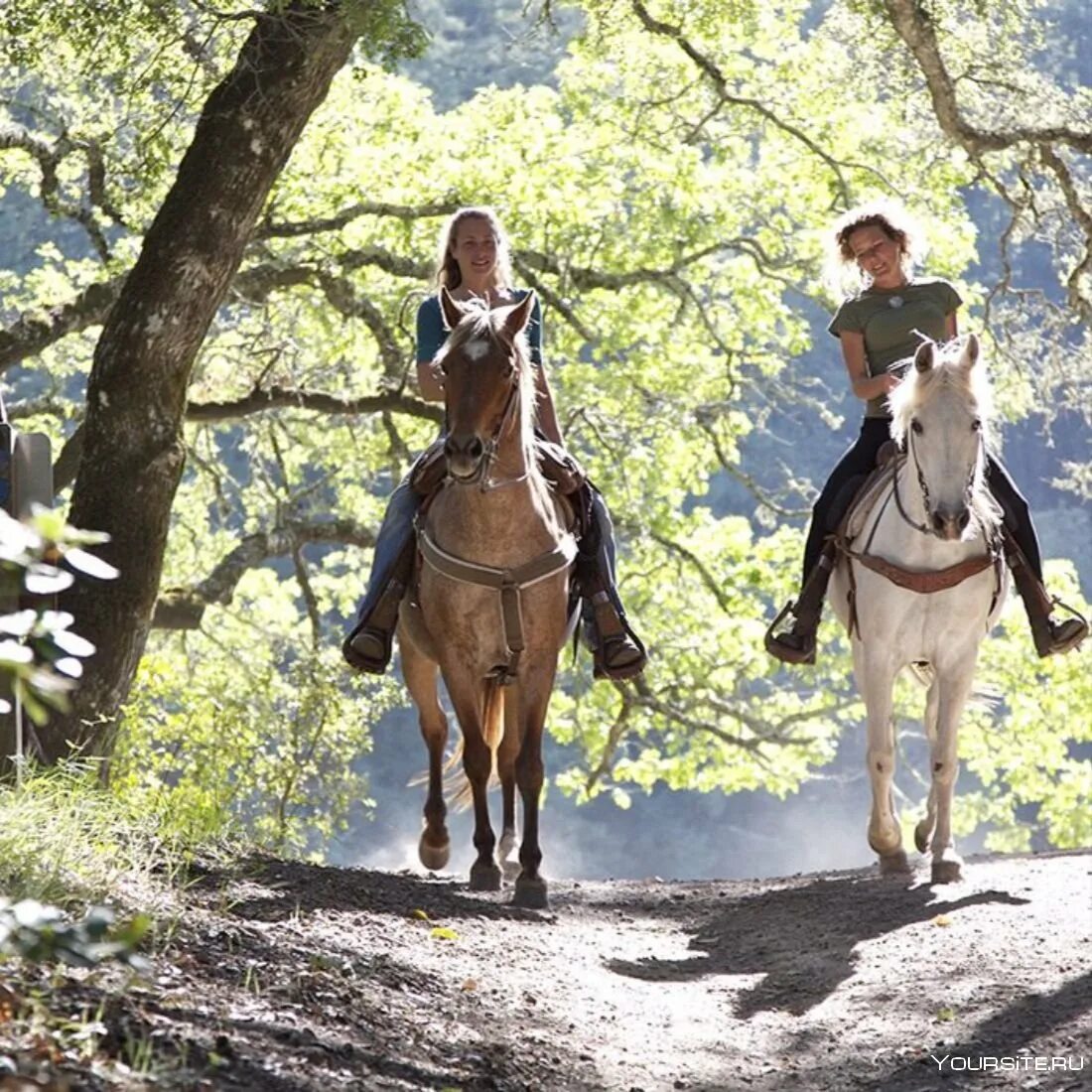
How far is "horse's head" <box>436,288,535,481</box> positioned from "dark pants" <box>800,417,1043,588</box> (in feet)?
6.94

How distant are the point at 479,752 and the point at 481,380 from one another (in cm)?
197

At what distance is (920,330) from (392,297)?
34.9 ft

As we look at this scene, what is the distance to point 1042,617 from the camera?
30.3 ft

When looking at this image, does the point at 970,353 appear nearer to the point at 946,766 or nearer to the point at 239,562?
the point at 946,766

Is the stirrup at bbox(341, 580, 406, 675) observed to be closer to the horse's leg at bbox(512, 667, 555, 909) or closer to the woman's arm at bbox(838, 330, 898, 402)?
the horse's leg at bbox(512, 667, 555, 909)

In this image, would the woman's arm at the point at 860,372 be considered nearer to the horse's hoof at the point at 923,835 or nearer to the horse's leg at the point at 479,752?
the horse's leg at the point at 479,752

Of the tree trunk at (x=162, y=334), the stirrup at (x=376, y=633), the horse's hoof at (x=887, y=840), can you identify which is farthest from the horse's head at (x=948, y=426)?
the tree trunk at (x=162, y=334)

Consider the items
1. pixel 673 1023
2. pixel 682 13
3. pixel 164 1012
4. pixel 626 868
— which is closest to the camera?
pixel 164 1012

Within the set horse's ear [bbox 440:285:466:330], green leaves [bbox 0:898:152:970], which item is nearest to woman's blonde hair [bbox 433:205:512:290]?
horse's ear [bbox 440:285:466:330]

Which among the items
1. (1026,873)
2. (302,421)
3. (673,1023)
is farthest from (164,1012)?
(302,421)

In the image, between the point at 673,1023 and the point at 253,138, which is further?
the point at 253,138

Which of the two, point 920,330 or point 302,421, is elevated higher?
point 302,421

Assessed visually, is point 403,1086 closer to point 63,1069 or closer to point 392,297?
point 63,1069

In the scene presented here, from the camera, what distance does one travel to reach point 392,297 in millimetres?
18922
